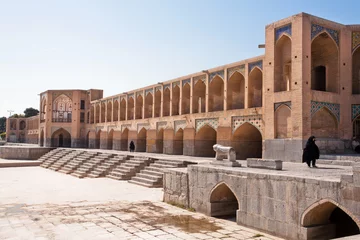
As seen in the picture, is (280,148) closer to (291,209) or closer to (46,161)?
(291,209)

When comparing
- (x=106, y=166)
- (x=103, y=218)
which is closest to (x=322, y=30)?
(x=103, y=218)

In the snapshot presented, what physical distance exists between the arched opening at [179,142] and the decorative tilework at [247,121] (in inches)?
232

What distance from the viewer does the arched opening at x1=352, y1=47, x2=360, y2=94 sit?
15.7 meters

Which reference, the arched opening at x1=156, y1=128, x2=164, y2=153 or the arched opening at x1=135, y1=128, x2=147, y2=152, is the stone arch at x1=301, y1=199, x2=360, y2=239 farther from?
the arched opening at x1=135, y1=128, x2=147, y2=152

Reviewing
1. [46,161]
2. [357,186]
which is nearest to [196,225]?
[357,186]

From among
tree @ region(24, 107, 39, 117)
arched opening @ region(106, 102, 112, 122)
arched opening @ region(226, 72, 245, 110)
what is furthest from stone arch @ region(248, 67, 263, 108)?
tree @ region(24, 107, 39, 117)

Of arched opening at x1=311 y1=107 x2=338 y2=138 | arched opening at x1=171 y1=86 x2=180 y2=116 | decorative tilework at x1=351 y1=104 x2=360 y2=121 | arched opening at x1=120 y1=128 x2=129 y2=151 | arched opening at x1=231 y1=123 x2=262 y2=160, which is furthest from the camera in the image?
arched opening at x1=120 y1=128 x2=129 y2=151

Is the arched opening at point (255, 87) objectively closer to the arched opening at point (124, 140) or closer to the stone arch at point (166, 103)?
the stone arch at point (166, 103)

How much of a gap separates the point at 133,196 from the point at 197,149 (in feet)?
29.7

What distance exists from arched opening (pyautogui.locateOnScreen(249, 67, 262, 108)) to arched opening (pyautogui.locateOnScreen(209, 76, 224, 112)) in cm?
218

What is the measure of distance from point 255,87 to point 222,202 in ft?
33.9

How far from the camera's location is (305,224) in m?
7.02

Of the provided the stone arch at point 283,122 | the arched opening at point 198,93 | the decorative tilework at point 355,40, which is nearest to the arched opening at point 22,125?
the arched opening at point 198,93

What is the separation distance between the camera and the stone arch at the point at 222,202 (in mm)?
9602
